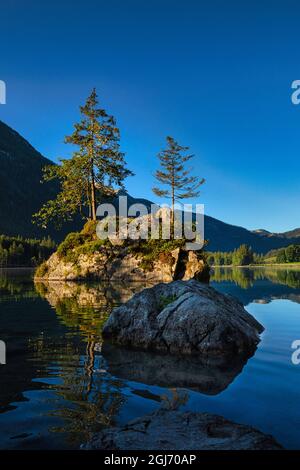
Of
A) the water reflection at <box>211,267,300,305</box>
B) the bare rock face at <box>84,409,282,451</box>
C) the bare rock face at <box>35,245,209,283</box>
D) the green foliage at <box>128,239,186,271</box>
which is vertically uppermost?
the green foliage at <box>128,239,186,271</box>

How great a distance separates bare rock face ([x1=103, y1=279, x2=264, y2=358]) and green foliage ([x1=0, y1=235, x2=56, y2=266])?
511 ft

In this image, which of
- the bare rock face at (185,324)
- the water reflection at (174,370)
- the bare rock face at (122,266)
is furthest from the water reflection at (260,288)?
the water reflection at (174,370)

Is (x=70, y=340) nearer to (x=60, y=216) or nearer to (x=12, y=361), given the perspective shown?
(x=12, y=361)

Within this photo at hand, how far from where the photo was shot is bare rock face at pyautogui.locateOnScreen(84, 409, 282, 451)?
432cm

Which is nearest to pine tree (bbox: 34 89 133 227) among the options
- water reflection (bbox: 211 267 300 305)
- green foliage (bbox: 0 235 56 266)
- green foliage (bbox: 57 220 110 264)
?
green foliage (bbox: 57 220 110 264)

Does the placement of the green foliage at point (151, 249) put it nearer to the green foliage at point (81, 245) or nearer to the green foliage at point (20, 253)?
the green foliage at point (81, 245)

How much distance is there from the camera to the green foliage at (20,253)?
6688 inches

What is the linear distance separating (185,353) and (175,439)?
5.45m

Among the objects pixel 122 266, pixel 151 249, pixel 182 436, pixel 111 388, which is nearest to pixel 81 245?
pixel 122 266

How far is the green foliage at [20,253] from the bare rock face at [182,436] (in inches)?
6397

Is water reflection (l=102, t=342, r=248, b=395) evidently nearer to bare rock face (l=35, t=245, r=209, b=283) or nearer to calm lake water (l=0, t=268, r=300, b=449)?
calm lake water (l=0, t=268, r=300, b=449)

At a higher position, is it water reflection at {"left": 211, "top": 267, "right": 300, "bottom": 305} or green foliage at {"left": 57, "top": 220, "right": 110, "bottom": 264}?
green foliage at {"left": 57, "top": 220, "right": 110, "bottom": 264}

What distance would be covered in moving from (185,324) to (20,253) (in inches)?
6967

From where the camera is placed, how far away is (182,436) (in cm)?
455
